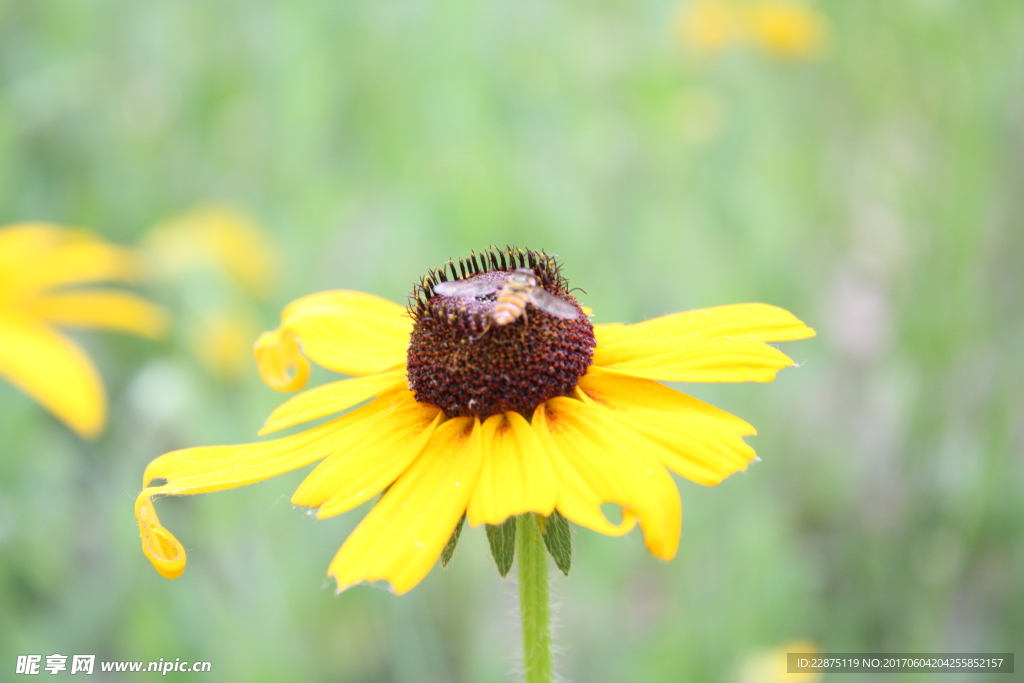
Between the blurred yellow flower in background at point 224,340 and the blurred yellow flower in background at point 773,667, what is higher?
the blurred yellow flower in background at point 224,340

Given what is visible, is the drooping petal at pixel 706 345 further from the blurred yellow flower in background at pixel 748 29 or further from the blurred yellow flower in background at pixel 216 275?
the blurred yellow flower in background at pixel 748 29

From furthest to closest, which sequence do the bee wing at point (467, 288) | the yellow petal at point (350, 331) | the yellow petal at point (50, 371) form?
the yellow petal at point (50, 371), the yellow petal at point (350, 331), the bee wing at point (467, 288)

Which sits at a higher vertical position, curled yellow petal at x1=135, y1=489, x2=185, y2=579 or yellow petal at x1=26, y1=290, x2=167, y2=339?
yellow petal at x1=26, y1=290, x2=167, y2=339

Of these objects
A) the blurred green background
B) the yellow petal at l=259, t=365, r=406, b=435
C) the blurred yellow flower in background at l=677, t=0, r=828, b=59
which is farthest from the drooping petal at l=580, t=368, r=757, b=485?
the blurred yellow flower in background at l=677, t=0, r=828, b=59

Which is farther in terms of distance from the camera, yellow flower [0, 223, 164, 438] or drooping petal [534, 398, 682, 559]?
yellow flower [0, 223, 164, 438]

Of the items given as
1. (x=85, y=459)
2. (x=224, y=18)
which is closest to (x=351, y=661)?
(x=85, y=459)

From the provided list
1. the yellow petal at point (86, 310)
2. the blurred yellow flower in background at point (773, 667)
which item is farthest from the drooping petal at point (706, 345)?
the yellow petal at point (86, 310)

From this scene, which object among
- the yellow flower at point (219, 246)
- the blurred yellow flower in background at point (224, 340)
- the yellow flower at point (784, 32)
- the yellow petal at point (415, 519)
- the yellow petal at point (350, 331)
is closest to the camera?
the yellow petal at point (415, 519)

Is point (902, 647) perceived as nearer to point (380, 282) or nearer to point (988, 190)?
point (988, 190)

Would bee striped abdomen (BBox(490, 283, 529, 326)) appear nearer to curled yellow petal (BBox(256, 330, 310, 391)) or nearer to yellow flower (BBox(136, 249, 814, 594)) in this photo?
yellow flower (BBox(136, 249, 814, 594))
